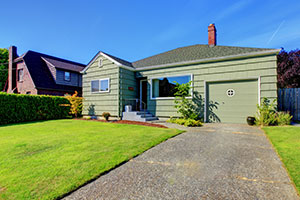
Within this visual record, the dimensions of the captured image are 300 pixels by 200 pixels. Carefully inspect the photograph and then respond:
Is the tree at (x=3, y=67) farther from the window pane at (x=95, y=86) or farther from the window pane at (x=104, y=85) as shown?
the window pane at (x=104, y=85)

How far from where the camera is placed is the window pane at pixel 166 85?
31.3ft

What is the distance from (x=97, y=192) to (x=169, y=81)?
846cm

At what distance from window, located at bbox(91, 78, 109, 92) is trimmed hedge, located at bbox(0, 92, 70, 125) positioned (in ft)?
8.42

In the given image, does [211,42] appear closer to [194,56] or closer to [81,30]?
[194,56]

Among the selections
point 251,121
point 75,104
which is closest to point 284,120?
point 251,121

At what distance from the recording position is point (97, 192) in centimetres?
203

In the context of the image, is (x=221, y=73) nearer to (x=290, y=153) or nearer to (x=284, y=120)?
(x=284, y=120)

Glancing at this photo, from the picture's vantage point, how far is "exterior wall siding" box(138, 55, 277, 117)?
7352 millimetres

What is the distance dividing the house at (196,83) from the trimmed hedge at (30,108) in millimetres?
1810

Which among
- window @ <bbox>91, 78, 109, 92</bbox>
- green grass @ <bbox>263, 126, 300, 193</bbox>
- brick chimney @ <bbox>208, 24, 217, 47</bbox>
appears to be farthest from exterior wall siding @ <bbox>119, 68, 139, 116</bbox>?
green grass @ <bbox>263, 126, 300, 193</bbox>

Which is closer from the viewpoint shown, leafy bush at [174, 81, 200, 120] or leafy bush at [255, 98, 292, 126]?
leafy bush at [255, 98, 292, 126]

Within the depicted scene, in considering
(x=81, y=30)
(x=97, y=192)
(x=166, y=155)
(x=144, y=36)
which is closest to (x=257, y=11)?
(x=144, y=36)

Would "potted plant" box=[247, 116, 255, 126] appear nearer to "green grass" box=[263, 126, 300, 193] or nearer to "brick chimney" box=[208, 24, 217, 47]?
"green grass" box=[263, 126, 300, 193]

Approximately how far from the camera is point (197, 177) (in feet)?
7.98
